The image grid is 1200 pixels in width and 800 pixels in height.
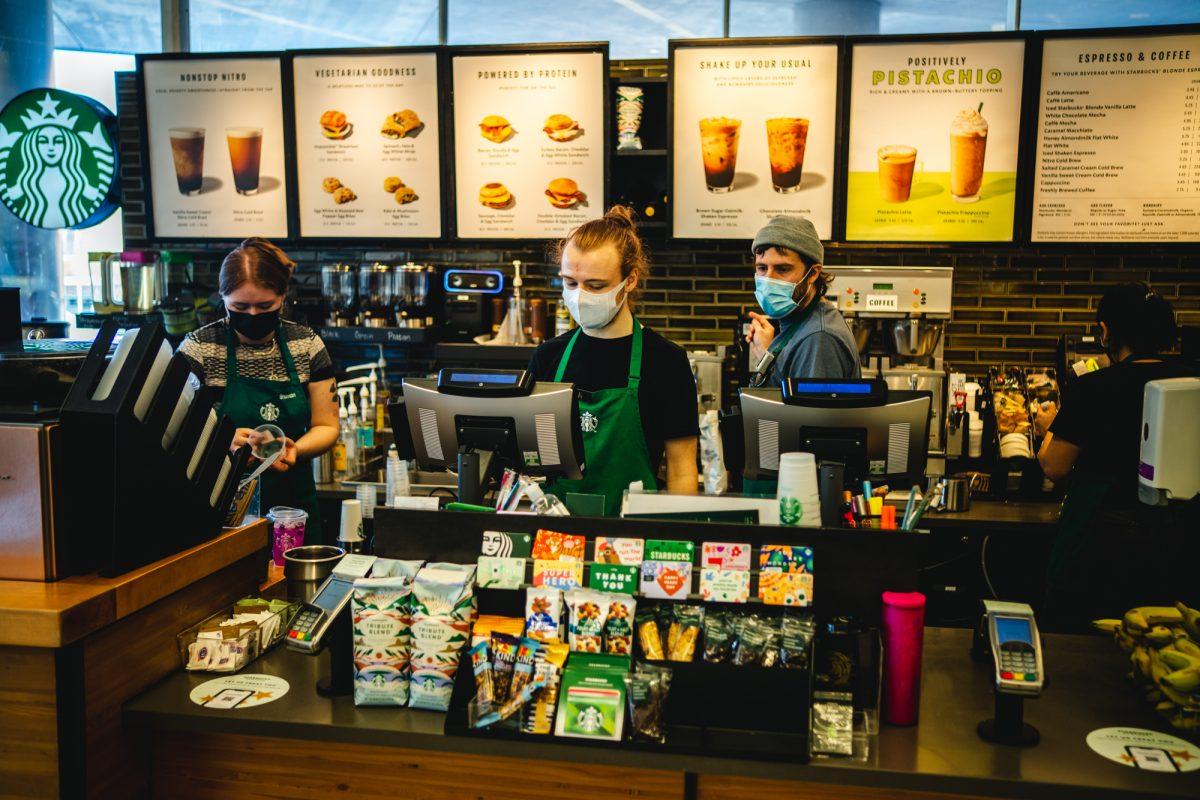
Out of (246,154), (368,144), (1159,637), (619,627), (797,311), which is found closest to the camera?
(619,627)

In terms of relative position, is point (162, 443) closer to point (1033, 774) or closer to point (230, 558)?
point (230, 558)

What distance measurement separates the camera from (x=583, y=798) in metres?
1.73

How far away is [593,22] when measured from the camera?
5.09 metres

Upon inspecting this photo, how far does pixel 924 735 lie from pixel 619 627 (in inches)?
22.5

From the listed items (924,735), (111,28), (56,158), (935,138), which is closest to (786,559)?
(924,735)

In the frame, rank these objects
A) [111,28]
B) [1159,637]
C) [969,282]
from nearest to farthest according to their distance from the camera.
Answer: [1159,637] → [969,282] → [111,28]

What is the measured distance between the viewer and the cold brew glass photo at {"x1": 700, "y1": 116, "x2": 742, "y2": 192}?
4645mm

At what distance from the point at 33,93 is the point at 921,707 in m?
5.41

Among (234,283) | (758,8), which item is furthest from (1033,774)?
(758,8)

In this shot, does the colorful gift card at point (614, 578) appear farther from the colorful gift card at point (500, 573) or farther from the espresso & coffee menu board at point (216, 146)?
the espresso & coffee menu board at point (216, 146)

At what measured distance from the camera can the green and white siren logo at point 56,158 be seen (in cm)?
520

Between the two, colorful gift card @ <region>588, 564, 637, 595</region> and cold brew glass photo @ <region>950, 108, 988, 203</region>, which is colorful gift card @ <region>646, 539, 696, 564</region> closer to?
colorful gift card @ <region>588, 564, 637, 595</region>

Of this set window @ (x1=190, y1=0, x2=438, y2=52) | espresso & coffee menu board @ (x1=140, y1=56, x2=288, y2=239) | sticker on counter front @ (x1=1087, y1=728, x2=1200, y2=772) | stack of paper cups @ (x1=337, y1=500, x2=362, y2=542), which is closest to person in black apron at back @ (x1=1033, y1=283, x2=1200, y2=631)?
sticker on counter front @ (x1=1087, y1=728, x2=1200, y2=772)

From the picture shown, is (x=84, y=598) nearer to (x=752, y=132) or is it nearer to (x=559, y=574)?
(x=559, y=574)
